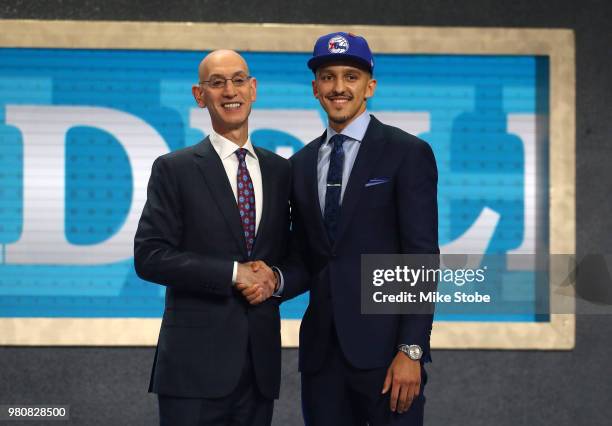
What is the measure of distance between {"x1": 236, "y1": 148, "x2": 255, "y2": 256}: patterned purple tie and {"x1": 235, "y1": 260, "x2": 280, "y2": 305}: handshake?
10 centimetres

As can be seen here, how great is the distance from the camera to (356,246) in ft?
9.73

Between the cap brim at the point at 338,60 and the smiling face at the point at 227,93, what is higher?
the cap brim at the point at 338,60

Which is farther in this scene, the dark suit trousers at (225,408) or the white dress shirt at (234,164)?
the white dress shirt at (234,164)

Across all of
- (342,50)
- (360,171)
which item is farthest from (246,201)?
(342,50)

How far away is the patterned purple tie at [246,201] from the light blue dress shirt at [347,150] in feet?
0.88

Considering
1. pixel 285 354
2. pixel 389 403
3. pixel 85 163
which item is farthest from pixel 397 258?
pixel 85 163

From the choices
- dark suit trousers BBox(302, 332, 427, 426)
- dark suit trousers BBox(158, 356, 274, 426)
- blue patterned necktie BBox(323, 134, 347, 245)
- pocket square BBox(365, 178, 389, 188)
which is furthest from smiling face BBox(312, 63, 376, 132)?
dark suit trousers BBox(158, 356, 274, 426)

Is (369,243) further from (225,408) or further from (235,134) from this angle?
(225,408)

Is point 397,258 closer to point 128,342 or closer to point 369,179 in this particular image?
point 369,179

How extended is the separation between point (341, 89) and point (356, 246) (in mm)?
605

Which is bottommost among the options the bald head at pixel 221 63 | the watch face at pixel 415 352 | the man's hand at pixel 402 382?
the man's hand at pixel 402 382

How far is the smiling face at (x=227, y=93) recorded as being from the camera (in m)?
3.08

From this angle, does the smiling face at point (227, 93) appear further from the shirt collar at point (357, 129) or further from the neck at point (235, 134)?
the shirt collar at point (357, 129)

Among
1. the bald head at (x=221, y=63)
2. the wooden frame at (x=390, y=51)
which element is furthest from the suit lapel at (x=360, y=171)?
the wooden frame at (x=390, y=51)
